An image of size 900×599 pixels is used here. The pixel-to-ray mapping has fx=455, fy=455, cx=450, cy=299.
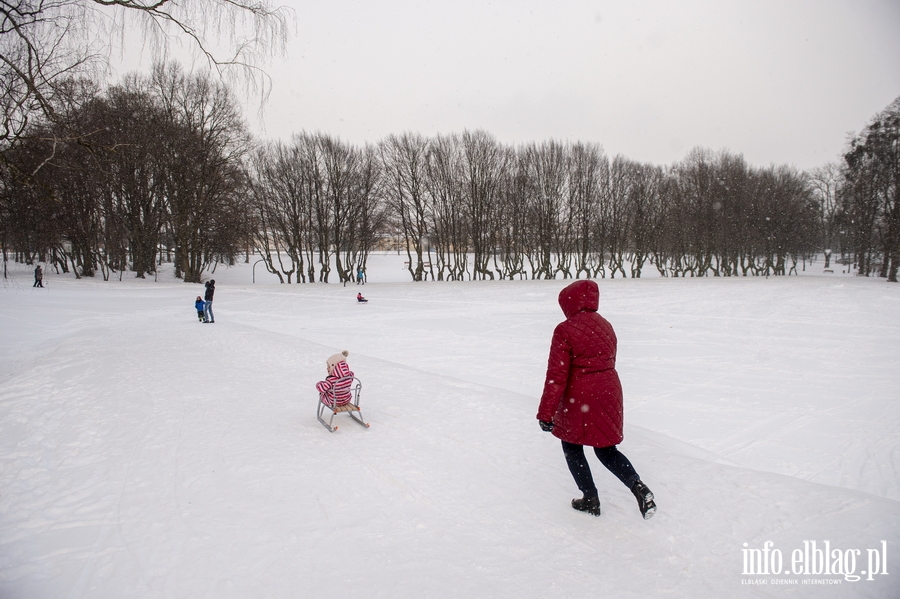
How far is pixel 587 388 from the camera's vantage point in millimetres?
3447

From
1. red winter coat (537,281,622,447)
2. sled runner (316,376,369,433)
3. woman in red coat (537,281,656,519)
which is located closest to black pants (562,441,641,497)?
woman in red coat (537,281,656,519)

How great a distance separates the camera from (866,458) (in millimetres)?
5395

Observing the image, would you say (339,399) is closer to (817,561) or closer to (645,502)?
(645,502)

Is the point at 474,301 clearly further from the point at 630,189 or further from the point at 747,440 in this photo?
the point at 630,189

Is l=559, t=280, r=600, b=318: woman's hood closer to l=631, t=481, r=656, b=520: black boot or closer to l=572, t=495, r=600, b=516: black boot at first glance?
l=631, t=481, r=656, b=520: black boot

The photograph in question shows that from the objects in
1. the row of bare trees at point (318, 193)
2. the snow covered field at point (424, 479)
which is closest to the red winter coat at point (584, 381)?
the snow covered field at point (424, 479)

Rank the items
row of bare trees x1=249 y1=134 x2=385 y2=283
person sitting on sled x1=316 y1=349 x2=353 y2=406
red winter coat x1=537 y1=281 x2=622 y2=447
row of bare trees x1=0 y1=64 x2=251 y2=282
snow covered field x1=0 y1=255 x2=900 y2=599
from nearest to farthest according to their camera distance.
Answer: snow covered field x1=0 y1=255 x2=900 y2=599
red winter coat x1=537 y1=281 x2=622 y2=447
person sitting on sled x1=316 y1=349 x2=353 y2=406
row of bare trees x1=0 y1=64 x2=251 y2=282
row of bare trees x1=249 y1=134 x2=385 y2=283

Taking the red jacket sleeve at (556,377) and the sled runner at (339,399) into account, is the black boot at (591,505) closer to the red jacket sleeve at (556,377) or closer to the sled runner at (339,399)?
the red jacket sleeve at (556,377)

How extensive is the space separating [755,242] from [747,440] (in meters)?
51.8

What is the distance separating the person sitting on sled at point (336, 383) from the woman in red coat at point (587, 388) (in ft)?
10.5

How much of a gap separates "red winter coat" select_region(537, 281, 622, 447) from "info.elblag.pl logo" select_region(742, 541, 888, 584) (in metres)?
1.24

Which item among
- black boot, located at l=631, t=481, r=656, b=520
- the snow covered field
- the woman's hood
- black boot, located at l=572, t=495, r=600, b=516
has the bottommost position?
the snow covered field

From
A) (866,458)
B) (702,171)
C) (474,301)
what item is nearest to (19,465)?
(866,458)

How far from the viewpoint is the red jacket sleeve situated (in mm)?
3441
